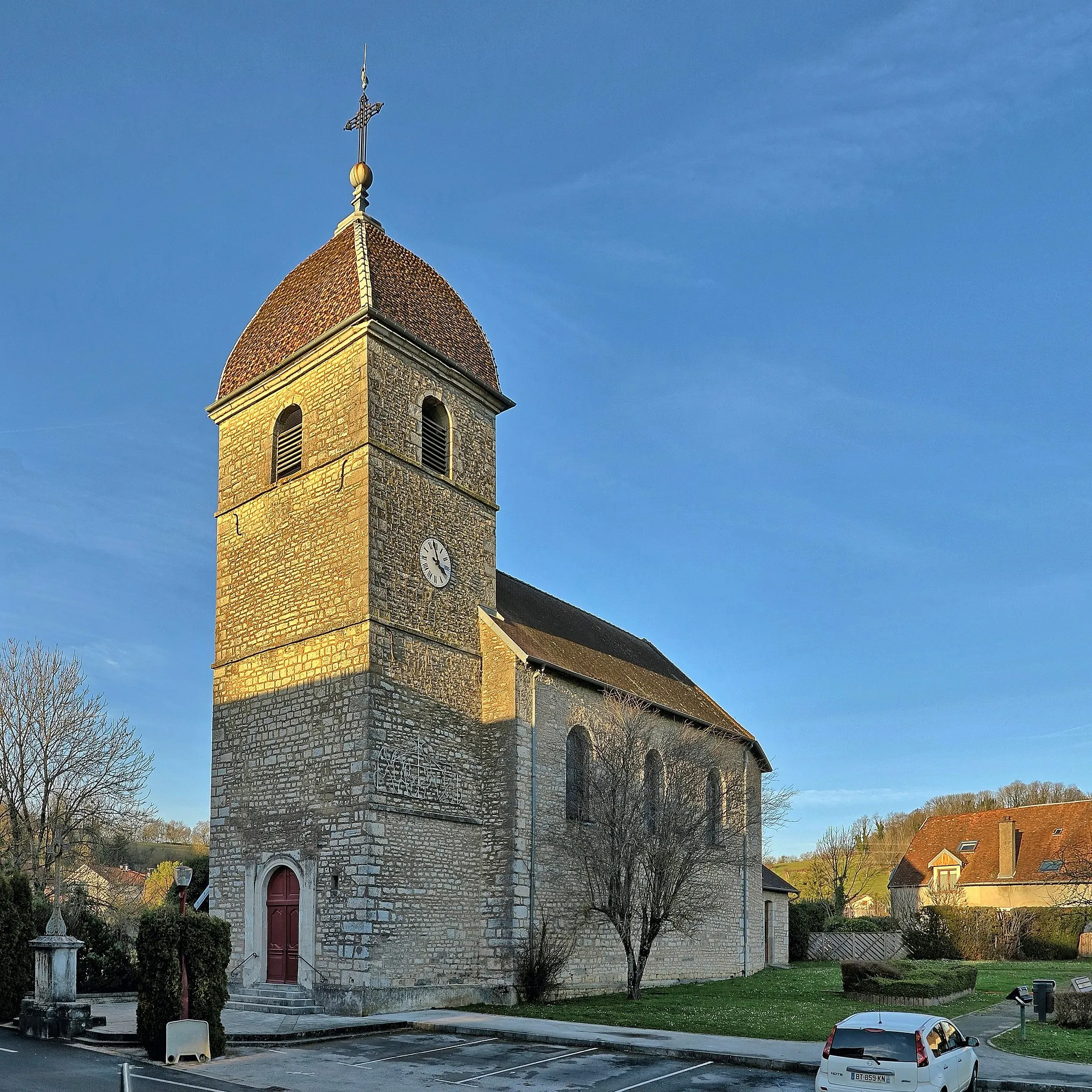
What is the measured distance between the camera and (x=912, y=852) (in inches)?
2178

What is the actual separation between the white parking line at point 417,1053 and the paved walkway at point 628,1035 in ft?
1.27

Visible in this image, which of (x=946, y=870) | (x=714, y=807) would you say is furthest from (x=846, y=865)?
(x=714, y=807)

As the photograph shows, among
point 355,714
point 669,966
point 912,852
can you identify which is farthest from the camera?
point 912,852

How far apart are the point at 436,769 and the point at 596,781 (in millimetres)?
4228

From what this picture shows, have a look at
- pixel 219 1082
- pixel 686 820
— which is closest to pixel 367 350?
pixel 686 820

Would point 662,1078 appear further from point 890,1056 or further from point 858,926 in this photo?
point 858,926

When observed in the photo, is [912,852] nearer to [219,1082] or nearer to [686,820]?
[686,820]

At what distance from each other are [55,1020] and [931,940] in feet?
104

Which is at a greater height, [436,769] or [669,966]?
[436,769]

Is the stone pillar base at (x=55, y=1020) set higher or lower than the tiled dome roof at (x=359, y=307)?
lower

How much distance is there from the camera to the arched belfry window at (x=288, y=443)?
76.7 feet

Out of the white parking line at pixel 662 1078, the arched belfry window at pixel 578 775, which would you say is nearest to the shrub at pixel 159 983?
the white parking line at pixel 662 1078

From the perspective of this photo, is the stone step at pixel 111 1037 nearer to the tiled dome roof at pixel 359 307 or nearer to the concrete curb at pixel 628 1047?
the concrete curb at pixel 628 1047

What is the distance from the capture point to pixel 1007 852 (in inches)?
1941
